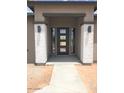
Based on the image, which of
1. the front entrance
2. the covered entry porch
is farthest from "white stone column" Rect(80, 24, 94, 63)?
the front entrance

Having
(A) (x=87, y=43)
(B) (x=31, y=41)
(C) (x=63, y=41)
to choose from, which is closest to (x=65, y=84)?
(A) (x=87, y=43)

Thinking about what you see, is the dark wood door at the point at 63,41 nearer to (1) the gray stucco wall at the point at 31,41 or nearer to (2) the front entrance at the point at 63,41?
(2) the front entrance at the point at 63,41

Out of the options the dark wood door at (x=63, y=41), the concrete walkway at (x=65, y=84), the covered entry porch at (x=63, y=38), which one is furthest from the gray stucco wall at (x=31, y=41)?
the dark wood door at (x=63, y=41)

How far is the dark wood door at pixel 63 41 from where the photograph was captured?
2448cm

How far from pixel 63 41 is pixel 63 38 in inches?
12.5

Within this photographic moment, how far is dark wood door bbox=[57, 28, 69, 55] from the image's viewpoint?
2448cm

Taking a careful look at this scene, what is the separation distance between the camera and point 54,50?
80.0 ft

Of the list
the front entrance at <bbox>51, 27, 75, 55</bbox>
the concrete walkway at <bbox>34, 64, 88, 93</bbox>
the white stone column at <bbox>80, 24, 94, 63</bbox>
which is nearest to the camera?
the concrete walkway at <bbox>34, 64, 88, 93</bbox>

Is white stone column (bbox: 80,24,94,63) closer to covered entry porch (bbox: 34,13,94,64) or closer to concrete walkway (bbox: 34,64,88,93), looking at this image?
covered entry porch (bbox: 34,13,94,64)

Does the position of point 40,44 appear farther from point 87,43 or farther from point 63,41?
point 63,41

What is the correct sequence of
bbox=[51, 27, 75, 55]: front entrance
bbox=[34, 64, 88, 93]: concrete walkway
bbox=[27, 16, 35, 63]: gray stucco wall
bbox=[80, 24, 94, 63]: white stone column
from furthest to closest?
1. bbox=[51, 27, 75, 55]: front entrance
2. bbox=[27, 16, 35, 63]: gray stucco wall
3. bbox=[80, 24, 94, 63]: white stone column
4. bbox=[34, 64, 88, 93]: concrete walkway

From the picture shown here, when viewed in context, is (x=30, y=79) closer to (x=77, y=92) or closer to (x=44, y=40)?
(x=77, y=92)
